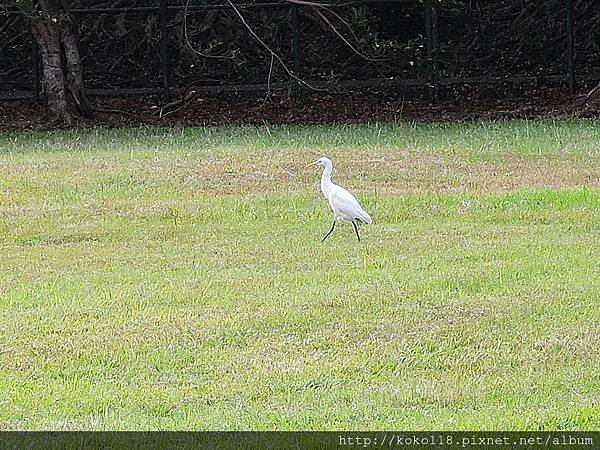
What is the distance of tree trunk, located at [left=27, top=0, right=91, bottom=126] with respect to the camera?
2042cm

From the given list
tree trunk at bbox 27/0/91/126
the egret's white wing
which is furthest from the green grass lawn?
tree trunk at bbox 27/0/91/126

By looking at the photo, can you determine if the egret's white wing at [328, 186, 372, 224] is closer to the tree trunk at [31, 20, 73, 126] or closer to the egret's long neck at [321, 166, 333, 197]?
the egret's long neck at [321, 166, 333, 197]

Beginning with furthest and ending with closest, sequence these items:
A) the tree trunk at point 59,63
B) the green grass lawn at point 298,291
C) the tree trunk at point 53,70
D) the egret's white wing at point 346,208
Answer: the tree trunk at point 53,70, the tree trunk at point 59,63, the egret's white wing at point 346,208, the green grass lawn at point 298,291

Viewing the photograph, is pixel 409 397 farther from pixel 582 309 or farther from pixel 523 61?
pixel 523 61

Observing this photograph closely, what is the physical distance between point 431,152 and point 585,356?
9.06m

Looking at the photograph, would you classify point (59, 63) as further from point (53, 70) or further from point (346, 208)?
point (346, 208)

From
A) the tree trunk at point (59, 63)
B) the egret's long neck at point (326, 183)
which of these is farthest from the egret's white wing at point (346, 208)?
the tree trunk at point (59, 63)

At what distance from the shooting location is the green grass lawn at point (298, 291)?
5.85 meters

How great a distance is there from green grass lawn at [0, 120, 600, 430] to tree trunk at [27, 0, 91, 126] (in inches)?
201

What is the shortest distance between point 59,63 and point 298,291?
13313mm

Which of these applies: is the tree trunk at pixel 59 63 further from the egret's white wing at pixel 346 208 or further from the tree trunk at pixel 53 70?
the egret's white wing at pixel 346 208

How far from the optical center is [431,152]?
15422 mm

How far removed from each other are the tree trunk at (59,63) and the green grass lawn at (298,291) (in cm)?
510

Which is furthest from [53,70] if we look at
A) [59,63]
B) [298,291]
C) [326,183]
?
[298,291]
